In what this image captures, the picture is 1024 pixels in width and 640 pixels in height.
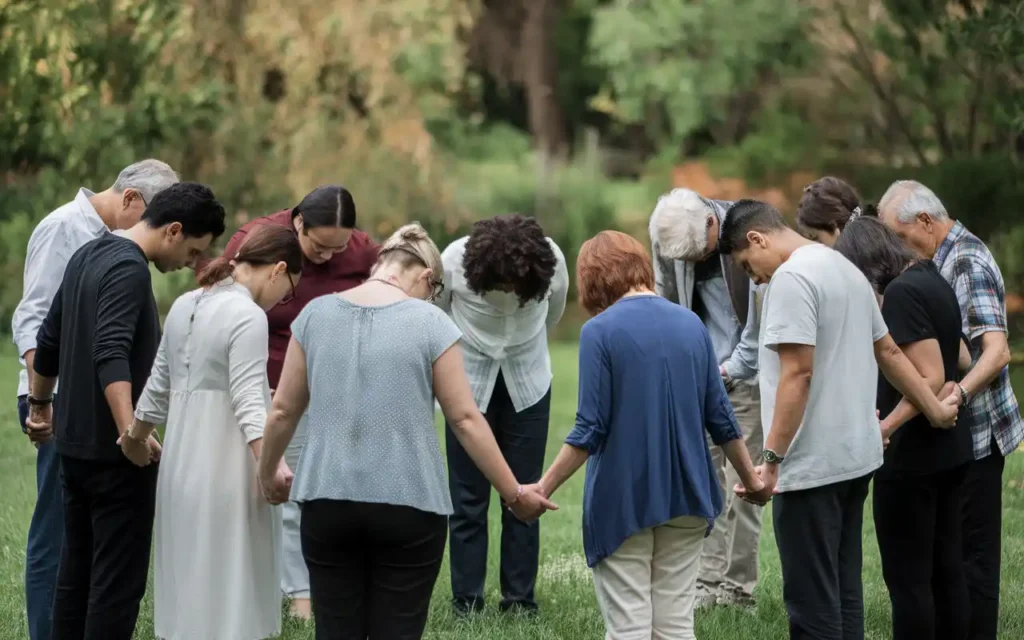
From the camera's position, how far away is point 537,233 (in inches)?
188

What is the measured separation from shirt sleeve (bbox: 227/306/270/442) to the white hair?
1.99 metres

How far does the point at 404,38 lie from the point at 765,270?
1445 centimetres

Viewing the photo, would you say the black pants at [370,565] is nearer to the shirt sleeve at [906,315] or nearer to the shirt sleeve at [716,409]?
the shirt sleeve at [716,409]

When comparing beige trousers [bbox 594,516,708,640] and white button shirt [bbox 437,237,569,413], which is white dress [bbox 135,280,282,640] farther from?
white button shirt [bbox 437,237,569,413]

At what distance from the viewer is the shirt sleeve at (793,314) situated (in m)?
4.12

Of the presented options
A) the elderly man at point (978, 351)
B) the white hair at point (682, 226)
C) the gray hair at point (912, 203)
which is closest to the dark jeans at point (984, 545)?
the elderly man at point (978, 351)

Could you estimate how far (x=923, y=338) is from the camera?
442 centimetres

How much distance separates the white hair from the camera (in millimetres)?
5480

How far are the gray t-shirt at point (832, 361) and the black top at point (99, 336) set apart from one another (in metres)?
2.00

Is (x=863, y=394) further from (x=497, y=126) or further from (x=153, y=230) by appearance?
(x=497, y=126)

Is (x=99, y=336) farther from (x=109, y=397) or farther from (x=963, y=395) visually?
(x=963, y=395)

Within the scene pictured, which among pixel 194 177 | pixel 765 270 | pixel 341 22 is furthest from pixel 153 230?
pixel 341 22

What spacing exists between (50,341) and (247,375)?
0.80 meters

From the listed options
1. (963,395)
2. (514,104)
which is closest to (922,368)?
Answer: (963,395)
